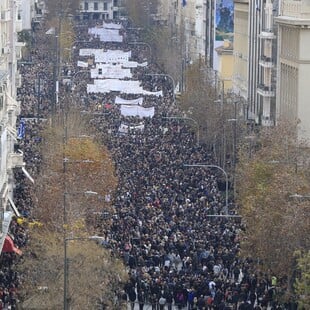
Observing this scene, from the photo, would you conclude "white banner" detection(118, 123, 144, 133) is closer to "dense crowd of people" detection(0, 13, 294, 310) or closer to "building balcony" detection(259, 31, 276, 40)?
"dense crowd of people" detection(0, 13, 294, 310)

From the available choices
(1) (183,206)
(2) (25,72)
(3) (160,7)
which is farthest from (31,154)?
(3) (160,7)

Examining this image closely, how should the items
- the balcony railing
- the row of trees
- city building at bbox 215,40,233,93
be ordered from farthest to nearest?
city building at bbox 215,40,233,93, the balcony railing, the row of trees

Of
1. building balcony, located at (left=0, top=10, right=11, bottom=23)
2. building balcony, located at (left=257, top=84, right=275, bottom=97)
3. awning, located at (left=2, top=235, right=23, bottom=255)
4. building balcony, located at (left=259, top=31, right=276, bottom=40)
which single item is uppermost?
building balcony, located at (left=0, top=10, right=11, bottom=23)

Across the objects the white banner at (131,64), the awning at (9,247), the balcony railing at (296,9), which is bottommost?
the white banner at (131,64)

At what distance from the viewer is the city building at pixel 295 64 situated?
3071 inches

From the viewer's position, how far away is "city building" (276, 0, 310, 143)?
78000mm

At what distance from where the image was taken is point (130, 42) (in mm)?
172500

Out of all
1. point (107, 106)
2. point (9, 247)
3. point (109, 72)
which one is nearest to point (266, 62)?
point (107, 106)

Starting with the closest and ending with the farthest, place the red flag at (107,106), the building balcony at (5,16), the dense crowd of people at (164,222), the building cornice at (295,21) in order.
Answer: the dense crowd of people at (164,222) → the building cornice at (295,21) → the building balcony at (5,16) → the red flag at (107,106)

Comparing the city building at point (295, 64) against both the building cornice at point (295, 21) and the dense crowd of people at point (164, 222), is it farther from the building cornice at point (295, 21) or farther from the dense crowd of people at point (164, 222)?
the dense crowd of people at point (164, 222)

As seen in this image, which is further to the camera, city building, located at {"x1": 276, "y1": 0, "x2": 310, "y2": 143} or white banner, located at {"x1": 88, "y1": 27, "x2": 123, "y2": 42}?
white banner, located at {"x1": 88, "y1": 27, "x2": 123, "y2": 42}

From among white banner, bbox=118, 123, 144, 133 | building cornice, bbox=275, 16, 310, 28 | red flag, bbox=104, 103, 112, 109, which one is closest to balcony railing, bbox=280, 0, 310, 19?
building cornice, bbox=275, 16, 310, 28

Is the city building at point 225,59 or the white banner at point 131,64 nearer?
the city building at point 225,59

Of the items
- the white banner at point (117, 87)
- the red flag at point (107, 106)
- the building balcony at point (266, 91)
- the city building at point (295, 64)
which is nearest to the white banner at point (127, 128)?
the building balcony at point (266, 91)
